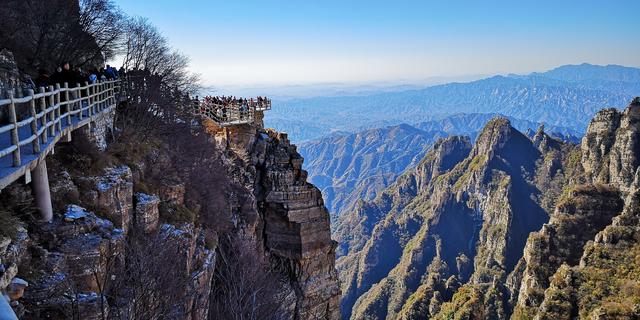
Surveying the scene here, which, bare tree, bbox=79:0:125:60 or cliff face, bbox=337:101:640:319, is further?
cliff face, bbox=337:101:640:319

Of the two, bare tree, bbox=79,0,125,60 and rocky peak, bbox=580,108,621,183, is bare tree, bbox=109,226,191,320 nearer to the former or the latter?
bare tree, bbox=79,0,125,60

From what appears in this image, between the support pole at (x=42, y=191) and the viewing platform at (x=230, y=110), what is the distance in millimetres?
26231

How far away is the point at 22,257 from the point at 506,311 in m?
74.2

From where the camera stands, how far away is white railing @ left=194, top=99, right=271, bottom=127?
3931 centimetres

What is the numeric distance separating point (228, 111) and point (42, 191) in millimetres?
30145

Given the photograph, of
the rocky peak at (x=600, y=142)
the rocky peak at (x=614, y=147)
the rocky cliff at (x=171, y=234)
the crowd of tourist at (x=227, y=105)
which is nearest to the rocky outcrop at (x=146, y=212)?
the rocky cliff at (x=171, y=234)

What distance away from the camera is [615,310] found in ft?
131

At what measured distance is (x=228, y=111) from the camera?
4088 cm

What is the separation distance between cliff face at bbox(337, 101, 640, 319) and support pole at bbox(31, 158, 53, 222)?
1626 inches

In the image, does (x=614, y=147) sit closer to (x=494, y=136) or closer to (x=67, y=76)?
(x=494, y=136)

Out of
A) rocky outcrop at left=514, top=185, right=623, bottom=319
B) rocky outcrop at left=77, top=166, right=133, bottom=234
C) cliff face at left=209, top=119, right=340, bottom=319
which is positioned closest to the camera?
rocky outcrop at left=77, top=166, right=133, bottom=234

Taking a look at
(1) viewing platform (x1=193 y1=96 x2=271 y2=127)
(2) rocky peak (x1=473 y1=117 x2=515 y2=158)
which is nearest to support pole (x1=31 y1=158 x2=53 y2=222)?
(1) viewing platform (x1=193 y1=96 x2=271 y2=127)

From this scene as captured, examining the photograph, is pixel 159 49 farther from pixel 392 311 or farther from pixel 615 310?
pixel 392 311

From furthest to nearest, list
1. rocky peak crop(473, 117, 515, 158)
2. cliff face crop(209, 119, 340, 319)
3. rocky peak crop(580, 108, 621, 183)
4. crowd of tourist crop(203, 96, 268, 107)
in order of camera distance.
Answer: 1. rocky peak crop(473, 117, 515, 158)
2. rocky peak crop(580, 108, 621, 183)
3. crowd of tourist crop(203, 96, 268, 107)
4. cliff face crop(209, 119, 340, 319)
